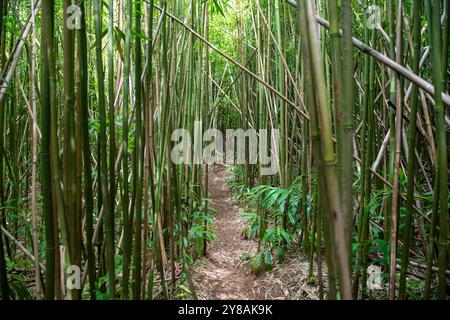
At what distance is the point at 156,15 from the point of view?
235 centimetres

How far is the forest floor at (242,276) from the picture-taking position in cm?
181

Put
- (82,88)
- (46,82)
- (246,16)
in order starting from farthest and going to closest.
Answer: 1. (246,16)
2. (82,88)
3. (46,82)

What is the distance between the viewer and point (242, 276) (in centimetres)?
211

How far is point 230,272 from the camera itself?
2182 millimetres

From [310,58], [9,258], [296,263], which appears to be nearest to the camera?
[310,58]

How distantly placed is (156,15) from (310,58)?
6.66ft

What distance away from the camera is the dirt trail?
1.85 metres

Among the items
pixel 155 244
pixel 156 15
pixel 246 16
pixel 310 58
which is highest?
pixel 246 16

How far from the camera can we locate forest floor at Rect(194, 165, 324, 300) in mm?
1810

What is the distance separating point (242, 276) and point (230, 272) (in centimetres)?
11

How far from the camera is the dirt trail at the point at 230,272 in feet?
6.07
